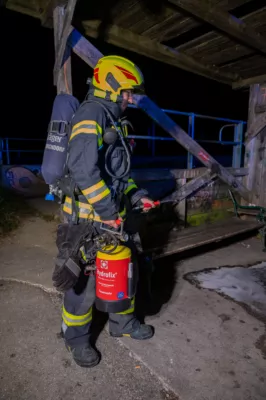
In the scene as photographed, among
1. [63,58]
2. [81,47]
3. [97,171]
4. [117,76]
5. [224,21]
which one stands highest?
[224,21]

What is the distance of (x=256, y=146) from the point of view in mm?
5734

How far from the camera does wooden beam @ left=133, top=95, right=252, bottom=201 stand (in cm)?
384

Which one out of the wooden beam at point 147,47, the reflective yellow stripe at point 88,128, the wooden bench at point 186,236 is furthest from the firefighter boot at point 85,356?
the wooden beam at point 147,47

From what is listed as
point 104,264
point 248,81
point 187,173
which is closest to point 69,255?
point 104,264

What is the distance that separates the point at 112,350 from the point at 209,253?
263 cm

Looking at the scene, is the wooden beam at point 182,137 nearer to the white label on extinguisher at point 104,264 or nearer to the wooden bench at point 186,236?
the wooden bench at point 186,236

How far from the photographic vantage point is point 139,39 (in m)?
4.00

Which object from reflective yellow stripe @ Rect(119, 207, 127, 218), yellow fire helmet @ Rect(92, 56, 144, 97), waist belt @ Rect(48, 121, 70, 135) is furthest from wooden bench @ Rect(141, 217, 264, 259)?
yellow fire helmet @ Rect(92, 56, 144, 97)

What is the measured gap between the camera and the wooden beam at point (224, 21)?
3.18 meters

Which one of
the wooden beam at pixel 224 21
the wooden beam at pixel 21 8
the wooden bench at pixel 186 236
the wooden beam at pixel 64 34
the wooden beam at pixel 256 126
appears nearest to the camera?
the wooden beam at pixel 64 34

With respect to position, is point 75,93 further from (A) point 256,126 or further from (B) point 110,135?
(B) point 110,135

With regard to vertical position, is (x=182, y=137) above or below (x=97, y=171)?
above

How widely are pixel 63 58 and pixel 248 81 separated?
3.86 m

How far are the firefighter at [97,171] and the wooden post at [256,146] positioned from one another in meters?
4.05
